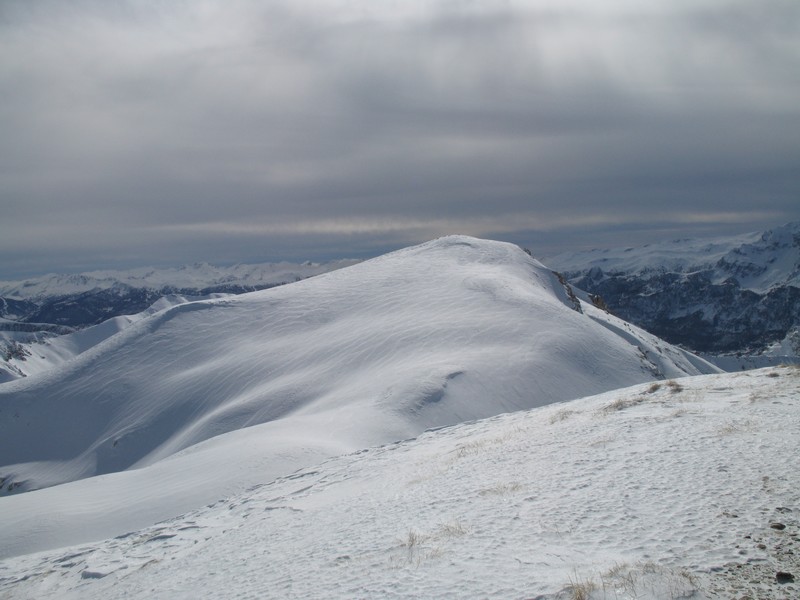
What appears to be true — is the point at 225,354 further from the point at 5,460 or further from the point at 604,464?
the point at 604,464

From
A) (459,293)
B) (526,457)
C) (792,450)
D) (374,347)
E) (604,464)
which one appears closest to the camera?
(792,450)

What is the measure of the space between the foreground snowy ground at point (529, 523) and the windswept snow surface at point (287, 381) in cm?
416

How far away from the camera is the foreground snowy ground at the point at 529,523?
258 inches

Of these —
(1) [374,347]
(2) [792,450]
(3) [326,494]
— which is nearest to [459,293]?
(1) [374,347]

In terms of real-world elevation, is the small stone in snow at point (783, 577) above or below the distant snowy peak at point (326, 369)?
above

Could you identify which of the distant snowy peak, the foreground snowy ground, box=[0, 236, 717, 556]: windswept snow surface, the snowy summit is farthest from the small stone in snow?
the distant snowy peak

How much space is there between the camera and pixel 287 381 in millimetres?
37375

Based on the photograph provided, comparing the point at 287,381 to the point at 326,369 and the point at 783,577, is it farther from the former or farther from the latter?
the point at 783,577

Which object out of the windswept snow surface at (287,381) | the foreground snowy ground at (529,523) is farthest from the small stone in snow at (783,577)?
the windswept snow surface at (287,381)

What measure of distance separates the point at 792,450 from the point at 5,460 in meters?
53.3

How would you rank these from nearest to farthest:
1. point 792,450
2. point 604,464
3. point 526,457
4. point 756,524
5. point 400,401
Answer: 1. point 756,524
2. point 792,450
3. point 604,464
4. point 526,457
5. point 400,401

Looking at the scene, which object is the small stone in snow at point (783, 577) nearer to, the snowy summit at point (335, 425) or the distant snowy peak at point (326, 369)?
the snowy summit at point (335, 425)

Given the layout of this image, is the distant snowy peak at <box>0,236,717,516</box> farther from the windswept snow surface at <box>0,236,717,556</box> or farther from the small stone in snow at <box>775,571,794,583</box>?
the small stone in snow at <box>775,571,794,583</box>

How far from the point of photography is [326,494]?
13.2 metres
